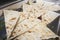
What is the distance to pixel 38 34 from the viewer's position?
877mm

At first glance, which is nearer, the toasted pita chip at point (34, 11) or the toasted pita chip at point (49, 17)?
the toasted pita chip at point (49, 17)

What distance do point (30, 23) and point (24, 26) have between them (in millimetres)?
80

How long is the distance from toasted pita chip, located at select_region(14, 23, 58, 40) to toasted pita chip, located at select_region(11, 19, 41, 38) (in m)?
0.04

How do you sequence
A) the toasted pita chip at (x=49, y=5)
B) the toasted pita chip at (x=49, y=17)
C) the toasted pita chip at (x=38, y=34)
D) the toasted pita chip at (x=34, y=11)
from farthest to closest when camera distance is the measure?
the toasted pita chip at (x=49, y=5) < the toasted pita chip at (x=34, y=11) < the toasted pita chip at (x=49, y=17) < the toasted pita chip at (x=38, y=34)

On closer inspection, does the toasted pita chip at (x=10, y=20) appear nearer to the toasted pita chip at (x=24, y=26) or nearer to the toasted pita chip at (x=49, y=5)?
the toasted pita chip at (x=24, y=26)

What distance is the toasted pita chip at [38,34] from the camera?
84 centimetres

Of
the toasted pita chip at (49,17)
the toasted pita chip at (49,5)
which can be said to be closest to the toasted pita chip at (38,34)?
Result: the toasted pita chip at (49,17)

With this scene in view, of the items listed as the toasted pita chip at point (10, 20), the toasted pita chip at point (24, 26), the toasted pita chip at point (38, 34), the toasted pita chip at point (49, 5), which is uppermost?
the toasted pita chip at point (49, 5)

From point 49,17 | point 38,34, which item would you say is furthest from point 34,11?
point 38,34

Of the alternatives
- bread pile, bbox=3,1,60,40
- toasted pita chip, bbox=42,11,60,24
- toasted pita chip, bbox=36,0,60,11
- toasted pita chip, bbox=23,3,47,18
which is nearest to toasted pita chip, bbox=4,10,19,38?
bread pile, bbox=3,1,60,40

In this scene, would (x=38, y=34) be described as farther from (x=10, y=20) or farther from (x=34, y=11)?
(x=34, y=11)

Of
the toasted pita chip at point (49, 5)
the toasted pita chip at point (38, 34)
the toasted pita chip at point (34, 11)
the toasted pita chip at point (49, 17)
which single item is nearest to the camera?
the toasted pita chip at point (38, 34)

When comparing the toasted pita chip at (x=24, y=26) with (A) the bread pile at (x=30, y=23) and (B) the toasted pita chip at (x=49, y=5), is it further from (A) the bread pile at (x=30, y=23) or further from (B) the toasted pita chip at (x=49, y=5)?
(B) the toasted pita chip at (x=49, y=5)

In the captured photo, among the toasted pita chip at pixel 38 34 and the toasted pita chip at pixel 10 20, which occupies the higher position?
the toasted pita chip at pixel 10 20
